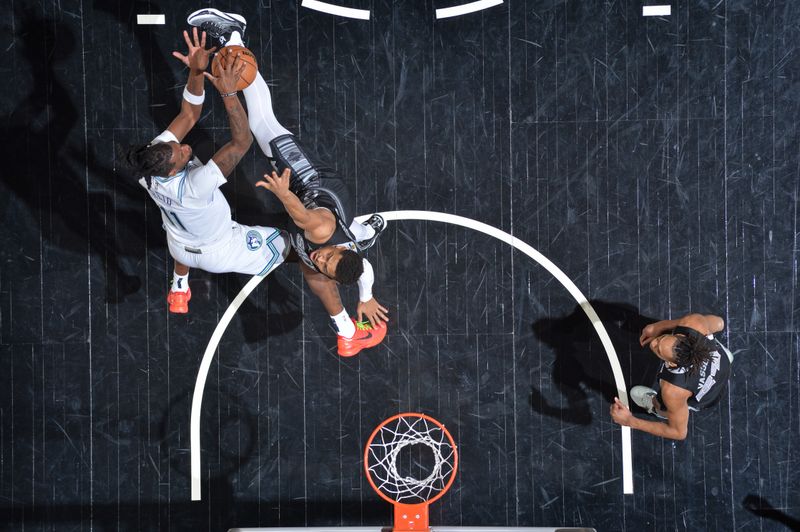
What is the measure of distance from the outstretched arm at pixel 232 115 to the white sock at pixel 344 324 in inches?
58.0

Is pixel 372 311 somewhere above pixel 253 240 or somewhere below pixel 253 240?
below

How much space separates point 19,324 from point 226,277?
74.7 inches

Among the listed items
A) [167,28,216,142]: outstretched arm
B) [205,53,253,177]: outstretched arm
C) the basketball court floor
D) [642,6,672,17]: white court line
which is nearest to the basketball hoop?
the basketball court floor

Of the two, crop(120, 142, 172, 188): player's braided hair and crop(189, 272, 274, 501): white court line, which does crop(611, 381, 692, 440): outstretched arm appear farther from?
crop(120, 142, 172, 188): player's braided hair

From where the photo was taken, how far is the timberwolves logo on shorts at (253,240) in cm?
514

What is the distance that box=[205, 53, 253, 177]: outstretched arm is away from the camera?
4926 mm

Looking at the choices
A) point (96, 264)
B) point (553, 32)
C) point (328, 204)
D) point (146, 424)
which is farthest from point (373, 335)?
point (553, 32)

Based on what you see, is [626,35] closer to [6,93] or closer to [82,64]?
[82,64]

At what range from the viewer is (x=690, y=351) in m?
4.77

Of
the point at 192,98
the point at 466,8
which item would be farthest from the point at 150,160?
the point at 466,8

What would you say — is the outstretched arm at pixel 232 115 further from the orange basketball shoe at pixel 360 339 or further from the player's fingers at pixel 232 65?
the orange basketball shoe at pixel 360 339

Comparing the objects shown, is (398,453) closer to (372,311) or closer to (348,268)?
(372,311)

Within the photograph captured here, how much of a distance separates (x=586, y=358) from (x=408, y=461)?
1.84 m

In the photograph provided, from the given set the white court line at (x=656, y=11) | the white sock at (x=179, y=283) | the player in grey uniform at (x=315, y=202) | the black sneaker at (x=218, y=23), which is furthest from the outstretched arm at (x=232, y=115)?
the white court line at (x=656, y=11)
